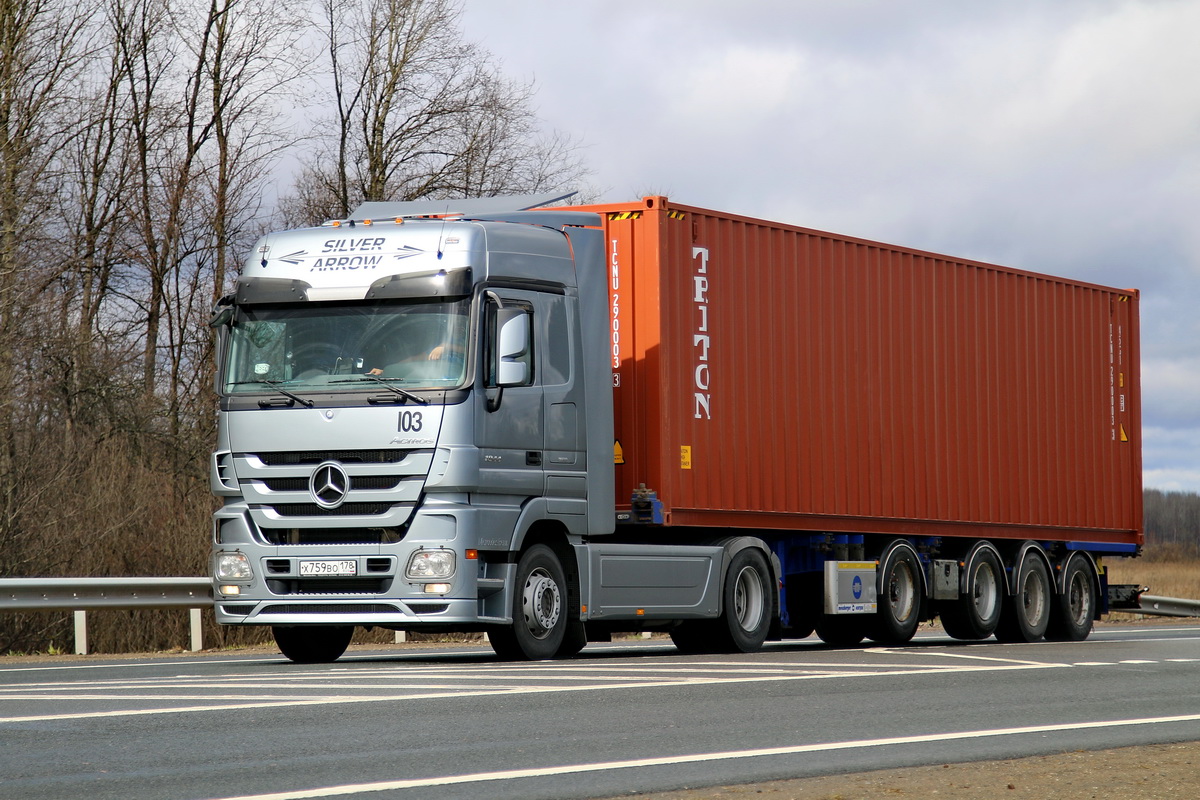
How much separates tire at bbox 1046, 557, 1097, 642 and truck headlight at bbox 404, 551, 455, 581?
32.8ft

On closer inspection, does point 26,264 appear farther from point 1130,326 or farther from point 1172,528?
point 1172,528

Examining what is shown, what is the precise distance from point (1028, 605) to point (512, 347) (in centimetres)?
929

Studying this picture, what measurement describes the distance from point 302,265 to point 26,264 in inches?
457

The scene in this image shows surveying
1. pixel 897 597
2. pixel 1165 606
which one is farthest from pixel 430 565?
pixel 1165 606

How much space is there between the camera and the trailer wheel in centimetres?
1545

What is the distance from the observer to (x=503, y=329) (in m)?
13.0

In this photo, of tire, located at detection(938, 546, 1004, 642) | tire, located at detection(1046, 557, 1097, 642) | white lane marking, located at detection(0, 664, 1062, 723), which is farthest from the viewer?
tire, located at detection(1046, 557, 1097, 642)

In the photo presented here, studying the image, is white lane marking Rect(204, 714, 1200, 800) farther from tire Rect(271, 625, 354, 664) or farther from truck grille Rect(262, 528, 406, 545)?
tire Rect(271, 625, 354, 664)

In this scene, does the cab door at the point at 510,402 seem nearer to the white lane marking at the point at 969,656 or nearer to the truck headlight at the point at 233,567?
the truck headlight at the point at 233,567

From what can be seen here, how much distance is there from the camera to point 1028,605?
19797mm

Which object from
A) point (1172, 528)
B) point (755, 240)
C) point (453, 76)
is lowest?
point (1172, 528)

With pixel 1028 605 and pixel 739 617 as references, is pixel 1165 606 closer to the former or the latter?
pixel 1028 605

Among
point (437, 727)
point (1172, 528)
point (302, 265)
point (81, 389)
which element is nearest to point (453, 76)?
point (81, 389)

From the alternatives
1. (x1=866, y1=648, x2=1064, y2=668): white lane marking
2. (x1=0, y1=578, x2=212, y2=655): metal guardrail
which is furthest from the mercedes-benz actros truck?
(x1=0, y1=578, x2=212, y2=655): metal guardrail
